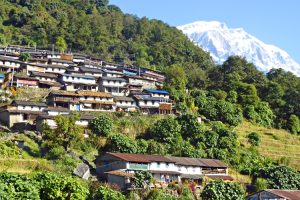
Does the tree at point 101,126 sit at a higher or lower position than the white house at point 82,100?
lower

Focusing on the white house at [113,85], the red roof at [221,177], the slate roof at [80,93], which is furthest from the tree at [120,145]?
the white house at [113,85]

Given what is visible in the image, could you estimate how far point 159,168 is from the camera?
42188 millimetres

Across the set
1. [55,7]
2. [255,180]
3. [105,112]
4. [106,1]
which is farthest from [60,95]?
[106,1]

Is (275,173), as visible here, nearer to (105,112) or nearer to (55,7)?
(105,112)

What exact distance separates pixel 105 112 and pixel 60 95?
4.74 meters

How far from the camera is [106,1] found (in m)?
110

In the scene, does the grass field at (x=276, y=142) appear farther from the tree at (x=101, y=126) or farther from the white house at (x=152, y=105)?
the tree at (x=101, y=126)

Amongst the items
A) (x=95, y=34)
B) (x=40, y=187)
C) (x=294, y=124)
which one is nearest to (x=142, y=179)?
(x=40, y=187)

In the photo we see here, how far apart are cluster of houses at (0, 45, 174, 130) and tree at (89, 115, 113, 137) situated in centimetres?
193

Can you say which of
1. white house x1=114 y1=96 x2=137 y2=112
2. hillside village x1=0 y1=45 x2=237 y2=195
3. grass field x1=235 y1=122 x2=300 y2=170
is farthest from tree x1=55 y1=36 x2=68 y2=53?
grass field x1=235 y1=122 x2=300 y2=170

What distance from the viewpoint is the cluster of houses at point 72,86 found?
4803cm

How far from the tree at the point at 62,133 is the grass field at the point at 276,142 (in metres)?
18.6

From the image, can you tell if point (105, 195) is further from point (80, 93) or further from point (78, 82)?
point (78, 82)

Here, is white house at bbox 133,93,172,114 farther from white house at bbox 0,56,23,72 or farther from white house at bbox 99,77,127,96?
white house at bbox 0,56,23,72
